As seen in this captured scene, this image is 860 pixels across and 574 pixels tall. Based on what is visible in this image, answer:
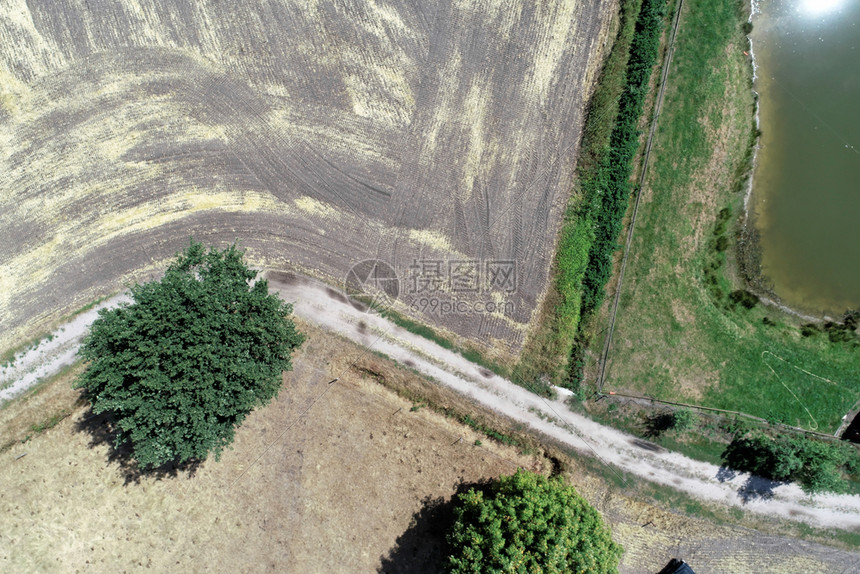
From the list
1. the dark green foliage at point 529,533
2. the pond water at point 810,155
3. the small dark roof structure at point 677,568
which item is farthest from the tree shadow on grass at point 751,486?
the pond water at point 810,155

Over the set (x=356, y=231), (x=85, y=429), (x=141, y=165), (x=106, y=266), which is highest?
(x=141, y=165)

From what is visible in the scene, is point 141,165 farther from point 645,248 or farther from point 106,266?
point 645,248

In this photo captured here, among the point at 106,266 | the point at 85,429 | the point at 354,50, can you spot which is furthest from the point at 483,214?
the point at 85,429

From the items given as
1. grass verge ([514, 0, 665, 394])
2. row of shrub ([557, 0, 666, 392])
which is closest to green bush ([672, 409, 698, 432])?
row of shrub ([557, 0, 666, 392])

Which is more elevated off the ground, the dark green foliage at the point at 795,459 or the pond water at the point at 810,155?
the pond water at the point at 810,155

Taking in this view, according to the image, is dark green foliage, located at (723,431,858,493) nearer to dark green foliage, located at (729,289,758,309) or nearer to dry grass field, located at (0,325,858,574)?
dry grass field, located at (0,325,858,574)
